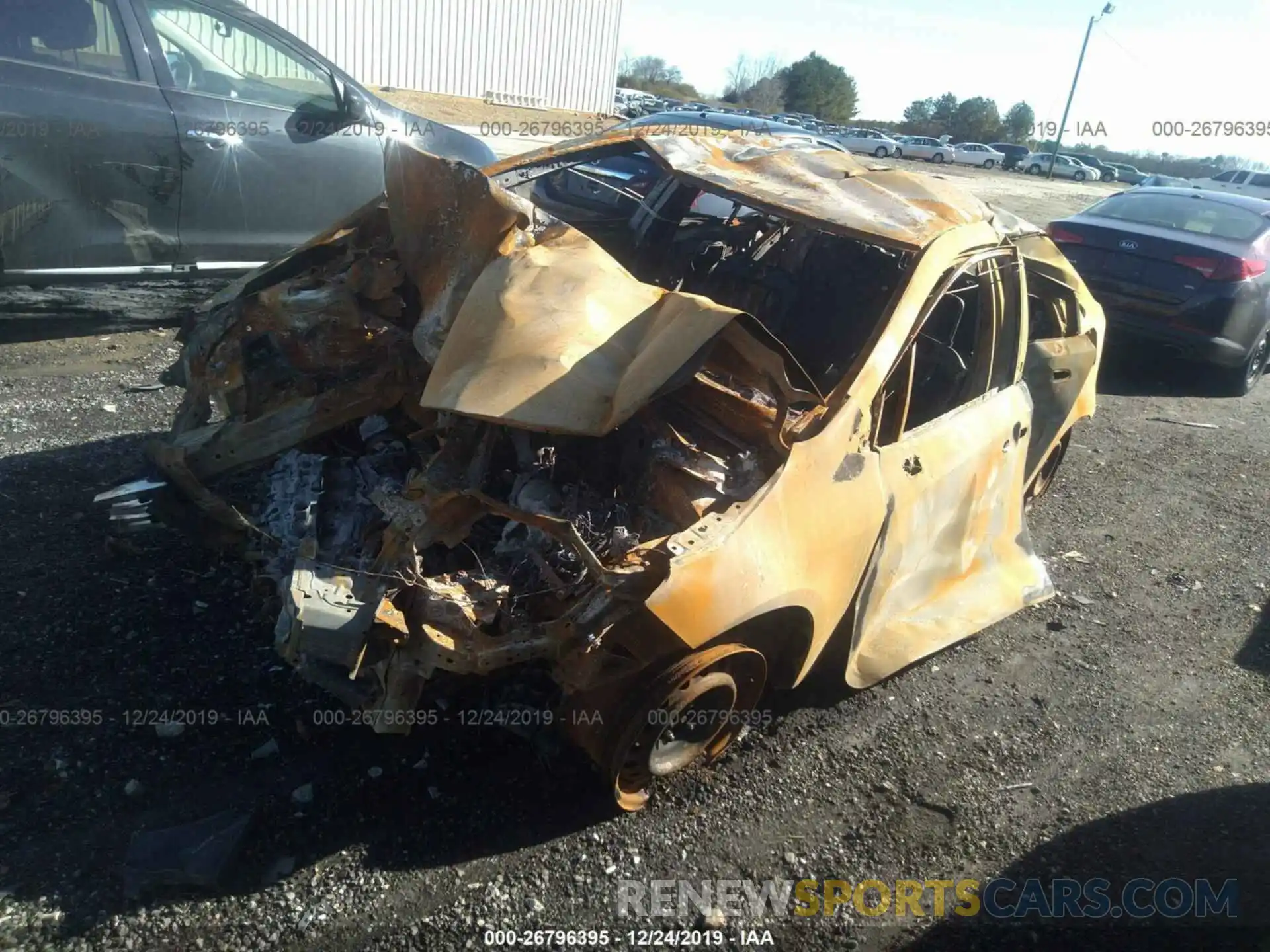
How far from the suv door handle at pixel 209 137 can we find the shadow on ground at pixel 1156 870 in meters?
5.44

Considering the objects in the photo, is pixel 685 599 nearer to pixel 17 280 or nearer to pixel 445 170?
pixel 445 170

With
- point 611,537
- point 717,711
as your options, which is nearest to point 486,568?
point 611,537

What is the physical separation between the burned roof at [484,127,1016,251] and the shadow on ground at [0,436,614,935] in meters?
1.97

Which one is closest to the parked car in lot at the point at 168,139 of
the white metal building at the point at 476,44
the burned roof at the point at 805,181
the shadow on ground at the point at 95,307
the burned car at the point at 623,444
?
the shadow on ground at the point at 95,307

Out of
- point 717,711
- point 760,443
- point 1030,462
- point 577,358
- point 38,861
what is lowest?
point 38,861

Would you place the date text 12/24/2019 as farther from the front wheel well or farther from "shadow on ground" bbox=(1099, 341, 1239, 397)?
"shadow on ground" bbox=(1099, 341, 1239, 397)

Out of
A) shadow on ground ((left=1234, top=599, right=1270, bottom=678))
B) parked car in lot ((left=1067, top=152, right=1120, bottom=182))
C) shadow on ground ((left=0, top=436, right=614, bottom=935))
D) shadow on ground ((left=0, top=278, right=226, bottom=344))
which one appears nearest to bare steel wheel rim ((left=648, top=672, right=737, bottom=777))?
shadow on ground ((left=0, top=436, right=614, bottom=935))

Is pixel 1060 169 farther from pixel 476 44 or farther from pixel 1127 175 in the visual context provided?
Result: pixel 476 44

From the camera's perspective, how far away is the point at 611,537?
96.9 inches

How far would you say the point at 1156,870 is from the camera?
9.18 ft

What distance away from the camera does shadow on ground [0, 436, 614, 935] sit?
7.91 ft

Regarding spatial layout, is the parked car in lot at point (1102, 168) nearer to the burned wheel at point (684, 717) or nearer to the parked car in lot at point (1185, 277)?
the parked car in lot at point (1185, 277)

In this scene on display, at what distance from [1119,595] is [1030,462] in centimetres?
85

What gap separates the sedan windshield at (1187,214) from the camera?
25.0ft
